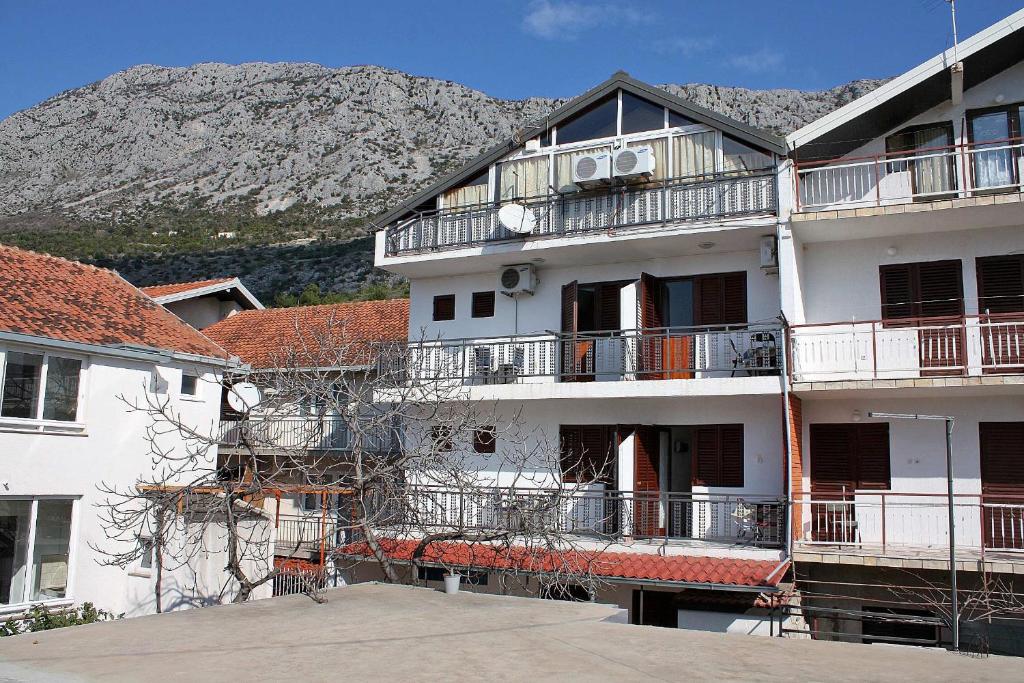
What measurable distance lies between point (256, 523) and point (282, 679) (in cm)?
1277

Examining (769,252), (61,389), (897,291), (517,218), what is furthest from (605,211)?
(61,389)

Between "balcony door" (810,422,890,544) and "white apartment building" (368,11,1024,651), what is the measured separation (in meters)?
0.04

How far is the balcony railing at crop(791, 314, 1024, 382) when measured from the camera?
1588 centimetres

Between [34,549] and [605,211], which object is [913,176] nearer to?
[605,211]

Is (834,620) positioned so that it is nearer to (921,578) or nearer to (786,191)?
(921,578)

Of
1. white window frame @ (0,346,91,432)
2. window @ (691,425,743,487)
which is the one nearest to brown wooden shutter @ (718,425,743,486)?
window @ (691,425,743,487)

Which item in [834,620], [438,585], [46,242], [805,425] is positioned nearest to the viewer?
[438,585]

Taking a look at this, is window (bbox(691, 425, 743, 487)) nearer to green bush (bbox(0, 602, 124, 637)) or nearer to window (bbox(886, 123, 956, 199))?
window (bbox(886, 123, 956, 199))

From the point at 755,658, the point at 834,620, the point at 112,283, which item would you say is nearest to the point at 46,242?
the point at 112,283

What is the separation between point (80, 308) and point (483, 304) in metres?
9.11

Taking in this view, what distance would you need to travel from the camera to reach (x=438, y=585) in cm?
1496

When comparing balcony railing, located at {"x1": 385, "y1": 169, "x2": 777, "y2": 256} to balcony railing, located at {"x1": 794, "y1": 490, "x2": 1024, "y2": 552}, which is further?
balcony railing, located at {"x1": 385, "y1": 169, "x2": 777, "y2": 256}

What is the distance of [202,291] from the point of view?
3103 cm

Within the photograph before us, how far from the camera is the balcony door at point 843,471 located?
16562 mm
